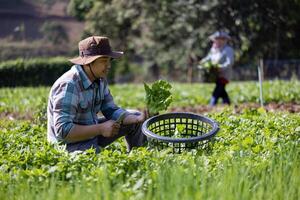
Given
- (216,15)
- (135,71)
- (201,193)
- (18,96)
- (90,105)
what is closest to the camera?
(201,193)

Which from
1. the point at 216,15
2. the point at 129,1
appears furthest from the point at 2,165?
the point at 129,1

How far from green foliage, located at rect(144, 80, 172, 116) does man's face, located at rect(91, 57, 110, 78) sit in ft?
1.36

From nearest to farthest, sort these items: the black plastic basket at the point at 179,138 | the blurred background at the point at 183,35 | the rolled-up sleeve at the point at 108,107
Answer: the black plastic basket at the point at 179,138 → the rolled-up sleeve at the point at 108,107 → the blurred background at the point at 183,35

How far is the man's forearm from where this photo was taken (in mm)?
4316

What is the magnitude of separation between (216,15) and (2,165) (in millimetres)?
19248

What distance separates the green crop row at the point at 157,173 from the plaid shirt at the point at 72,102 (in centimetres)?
18

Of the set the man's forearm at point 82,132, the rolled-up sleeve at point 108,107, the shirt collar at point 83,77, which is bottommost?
the man's forearm at point 82,132

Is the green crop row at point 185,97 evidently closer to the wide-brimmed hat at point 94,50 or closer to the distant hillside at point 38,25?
the wide-brimmed hat at point 94,50

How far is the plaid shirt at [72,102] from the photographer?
14.1 feet

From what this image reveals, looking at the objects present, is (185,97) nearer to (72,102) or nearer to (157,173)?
(72,102)

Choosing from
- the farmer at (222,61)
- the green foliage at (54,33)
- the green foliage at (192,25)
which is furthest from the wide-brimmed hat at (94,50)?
the green foliage at (54,33)

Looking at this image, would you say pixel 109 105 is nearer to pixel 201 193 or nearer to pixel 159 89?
pixel 159 89

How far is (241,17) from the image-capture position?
73.7ft

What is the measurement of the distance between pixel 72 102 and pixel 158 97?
2.58ft
